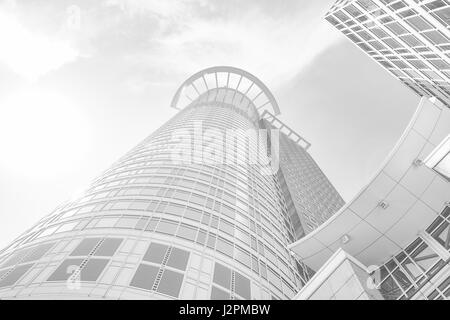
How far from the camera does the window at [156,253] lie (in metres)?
18.3

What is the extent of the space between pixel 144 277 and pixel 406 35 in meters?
46.6

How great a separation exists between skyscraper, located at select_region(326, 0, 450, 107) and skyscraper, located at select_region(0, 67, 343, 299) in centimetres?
2668

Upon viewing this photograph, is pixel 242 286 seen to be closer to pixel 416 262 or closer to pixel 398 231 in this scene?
pixel 398 231

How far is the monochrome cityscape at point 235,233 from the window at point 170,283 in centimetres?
6

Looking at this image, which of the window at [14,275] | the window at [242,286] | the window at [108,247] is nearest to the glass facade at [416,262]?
the window at [242,286]

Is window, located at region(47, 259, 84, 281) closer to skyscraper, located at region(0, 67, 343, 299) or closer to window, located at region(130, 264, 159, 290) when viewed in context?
skyscraper, located at region(0, 67, 343, 299)

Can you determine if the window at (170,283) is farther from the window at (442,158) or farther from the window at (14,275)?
the window at (442,158)

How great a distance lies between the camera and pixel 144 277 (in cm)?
1661

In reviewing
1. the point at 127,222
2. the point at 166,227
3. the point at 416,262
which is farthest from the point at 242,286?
the point at 416,262

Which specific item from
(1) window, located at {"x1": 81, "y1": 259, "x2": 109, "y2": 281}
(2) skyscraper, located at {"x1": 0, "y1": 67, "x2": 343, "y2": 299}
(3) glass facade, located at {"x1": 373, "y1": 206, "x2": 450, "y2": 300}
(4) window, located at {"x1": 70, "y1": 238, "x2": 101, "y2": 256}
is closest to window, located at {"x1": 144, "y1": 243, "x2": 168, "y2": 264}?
(2) skyscraper, located at {"x1": 0, "y1": 67, "x2": 343, "y2": 299}

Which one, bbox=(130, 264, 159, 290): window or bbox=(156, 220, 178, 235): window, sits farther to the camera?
bbox=(156, 220, 178, 235): window

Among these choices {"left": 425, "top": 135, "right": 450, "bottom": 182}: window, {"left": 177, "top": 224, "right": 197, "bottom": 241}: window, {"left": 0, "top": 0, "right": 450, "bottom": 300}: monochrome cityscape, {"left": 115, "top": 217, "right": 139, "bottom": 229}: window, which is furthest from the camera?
{"left": 177, "top": 224, "right": 197, "bottom": 241}: window

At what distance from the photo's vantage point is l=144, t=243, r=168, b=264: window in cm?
1834
